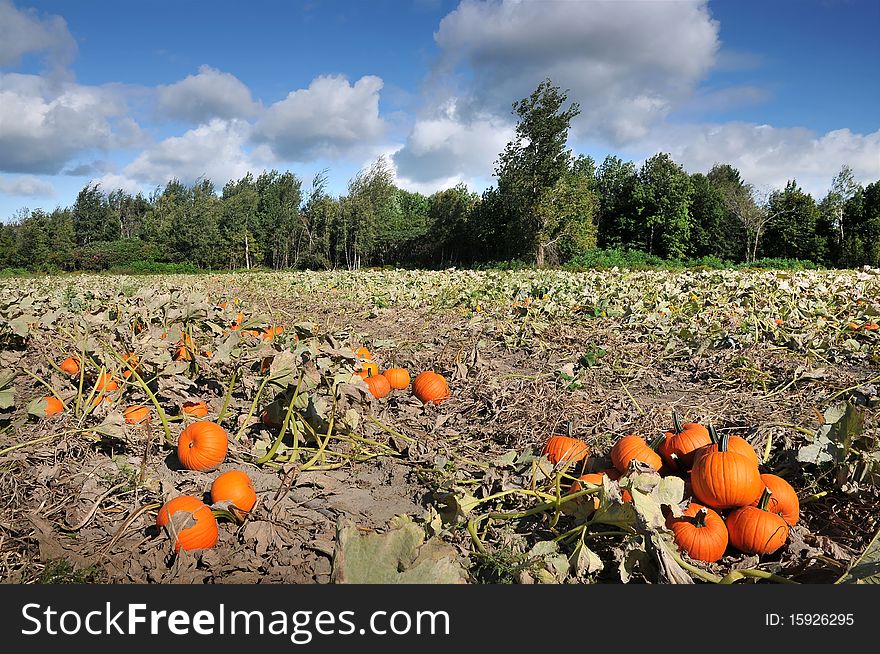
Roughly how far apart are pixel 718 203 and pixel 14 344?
61.8m

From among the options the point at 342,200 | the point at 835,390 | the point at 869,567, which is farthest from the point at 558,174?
the point at 869,567

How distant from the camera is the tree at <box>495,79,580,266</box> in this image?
35.8m

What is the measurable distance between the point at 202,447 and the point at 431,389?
5.37 feet

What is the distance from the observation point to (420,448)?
3.30m

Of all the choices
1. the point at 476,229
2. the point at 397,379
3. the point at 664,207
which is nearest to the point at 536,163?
the point at 476,229

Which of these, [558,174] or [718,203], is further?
[718,203]

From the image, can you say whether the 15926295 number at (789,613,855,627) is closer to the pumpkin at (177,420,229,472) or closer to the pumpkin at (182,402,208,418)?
the pumpkin at (177,420,229,472)

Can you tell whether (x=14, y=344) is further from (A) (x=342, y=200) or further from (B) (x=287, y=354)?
(A) (x=342, y=200)

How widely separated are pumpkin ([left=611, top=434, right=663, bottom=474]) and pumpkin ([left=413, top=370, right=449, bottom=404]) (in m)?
1.64

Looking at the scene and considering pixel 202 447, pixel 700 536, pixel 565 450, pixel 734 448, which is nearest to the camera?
pixel 700 536

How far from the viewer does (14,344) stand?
5207 mm

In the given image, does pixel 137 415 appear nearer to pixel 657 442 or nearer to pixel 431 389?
pixel 431 389

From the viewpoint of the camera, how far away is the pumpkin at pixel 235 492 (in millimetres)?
2602

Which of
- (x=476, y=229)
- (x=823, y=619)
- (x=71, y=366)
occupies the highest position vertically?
(x=476, y=229)
